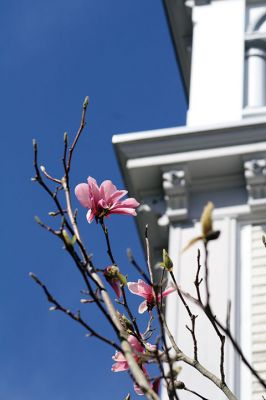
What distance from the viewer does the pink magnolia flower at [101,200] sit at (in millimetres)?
2387

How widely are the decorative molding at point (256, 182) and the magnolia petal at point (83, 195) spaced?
5.70 m

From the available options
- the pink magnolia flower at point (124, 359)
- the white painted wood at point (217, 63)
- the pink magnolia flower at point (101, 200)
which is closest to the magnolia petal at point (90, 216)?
the pink magnolia flower at point (101, 200)

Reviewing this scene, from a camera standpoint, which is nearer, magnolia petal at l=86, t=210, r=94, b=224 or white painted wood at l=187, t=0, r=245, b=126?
magnolia petal at l=86, t=210, r=94, b=224

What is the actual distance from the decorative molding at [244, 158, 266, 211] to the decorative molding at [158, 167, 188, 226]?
462 mm

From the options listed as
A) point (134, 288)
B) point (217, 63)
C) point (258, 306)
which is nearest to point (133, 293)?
point (134, 288)

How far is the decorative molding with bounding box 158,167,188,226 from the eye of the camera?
8148 mm

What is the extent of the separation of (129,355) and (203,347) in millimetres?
5183

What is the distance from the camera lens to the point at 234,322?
288 inches

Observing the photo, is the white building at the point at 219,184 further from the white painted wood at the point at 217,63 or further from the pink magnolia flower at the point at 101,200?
the pink magnolia flower at the point at 101,200

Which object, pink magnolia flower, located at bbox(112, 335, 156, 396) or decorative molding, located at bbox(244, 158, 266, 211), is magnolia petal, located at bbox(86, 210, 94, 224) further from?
decorative molding, located at bbox(244, 158, 266, 211)

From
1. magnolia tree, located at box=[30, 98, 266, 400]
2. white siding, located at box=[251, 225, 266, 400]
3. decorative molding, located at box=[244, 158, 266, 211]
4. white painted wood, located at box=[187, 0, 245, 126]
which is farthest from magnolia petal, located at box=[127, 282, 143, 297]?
white painted wood, located at box=[187, 0, 245, 126]

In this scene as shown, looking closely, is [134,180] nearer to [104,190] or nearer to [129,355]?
[104,190]

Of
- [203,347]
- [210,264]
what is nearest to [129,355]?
[203,347]

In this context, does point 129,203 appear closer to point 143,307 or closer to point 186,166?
point 143,307
